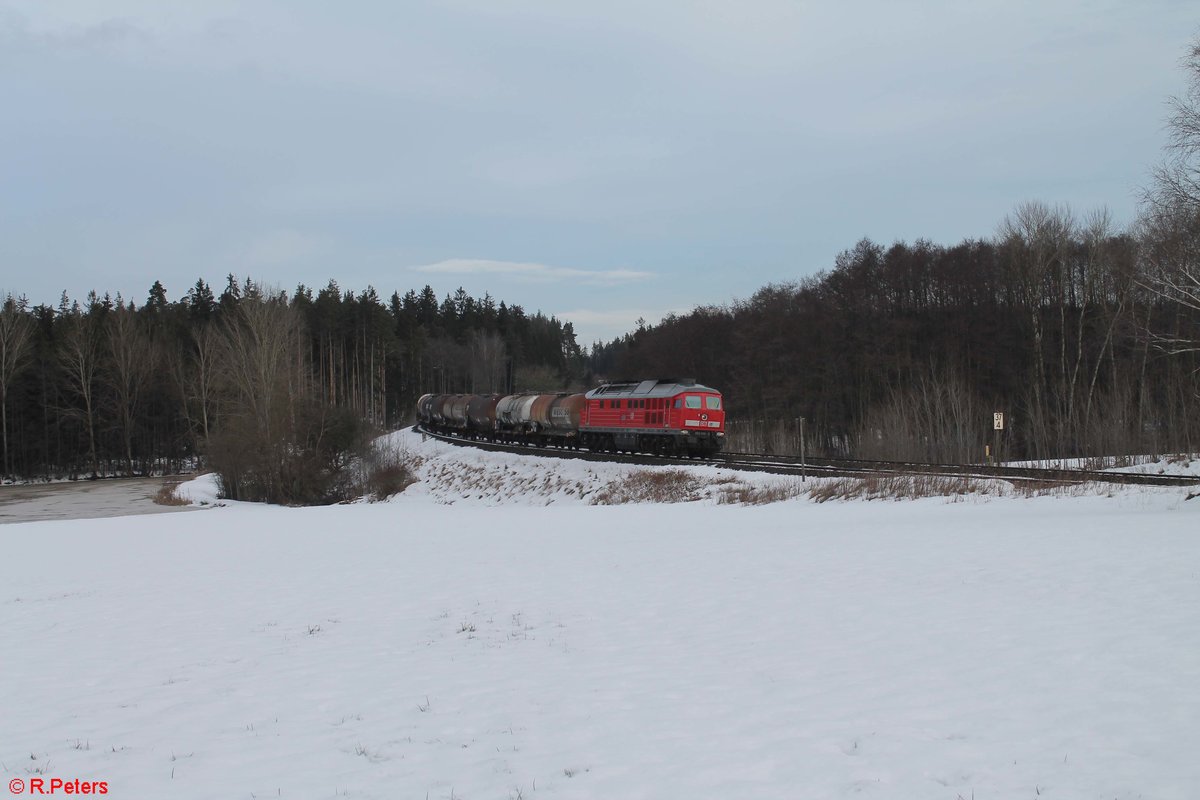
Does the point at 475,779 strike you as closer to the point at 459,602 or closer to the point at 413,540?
the point at 459,602

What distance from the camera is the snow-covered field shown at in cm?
564

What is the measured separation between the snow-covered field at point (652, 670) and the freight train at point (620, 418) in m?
18.4

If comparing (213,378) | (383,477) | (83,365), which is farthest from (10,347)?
(383,477)

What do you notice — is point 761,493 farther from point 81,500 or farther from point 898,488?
point 81,500

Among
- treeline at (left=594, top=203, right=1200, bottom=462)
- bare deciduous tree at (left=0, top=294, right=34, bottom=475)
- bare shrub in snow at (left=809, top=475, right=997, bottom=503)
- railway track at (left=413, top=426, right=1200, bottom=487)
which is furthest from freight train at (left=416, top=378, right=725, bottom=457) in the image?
bare deciduous tree at (left=0, top=294, right=34, bottom=475)

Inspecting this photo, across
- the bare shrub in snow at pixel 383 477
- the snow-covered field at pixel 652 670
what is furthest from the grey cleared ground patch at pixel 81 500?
the snow-covered field at pixel 652 670

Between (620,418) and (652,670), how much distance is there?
3127 centimetres

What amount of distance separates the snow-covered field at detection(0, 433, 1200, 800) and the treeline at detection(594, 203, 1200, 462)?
2442 centimetres

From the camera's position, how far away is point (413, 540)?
68.8ft

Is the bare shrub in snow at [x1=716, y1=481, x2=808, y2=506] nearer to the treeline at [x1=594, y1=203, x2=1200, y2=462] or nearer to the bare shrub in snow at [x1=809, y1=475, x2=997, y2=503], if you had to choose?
the bare shrub in snow at [x1=809, y1=475, x2=997, y2=503]

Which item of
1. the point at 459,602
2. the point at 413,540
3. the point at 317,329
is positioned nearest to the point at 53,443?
the point at 317,329

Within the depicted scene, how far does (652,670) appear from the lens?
26.2ft

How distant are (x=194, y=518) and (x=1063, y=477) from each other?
28966 millimetres

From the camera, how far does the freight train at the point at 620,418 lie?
35094mm
